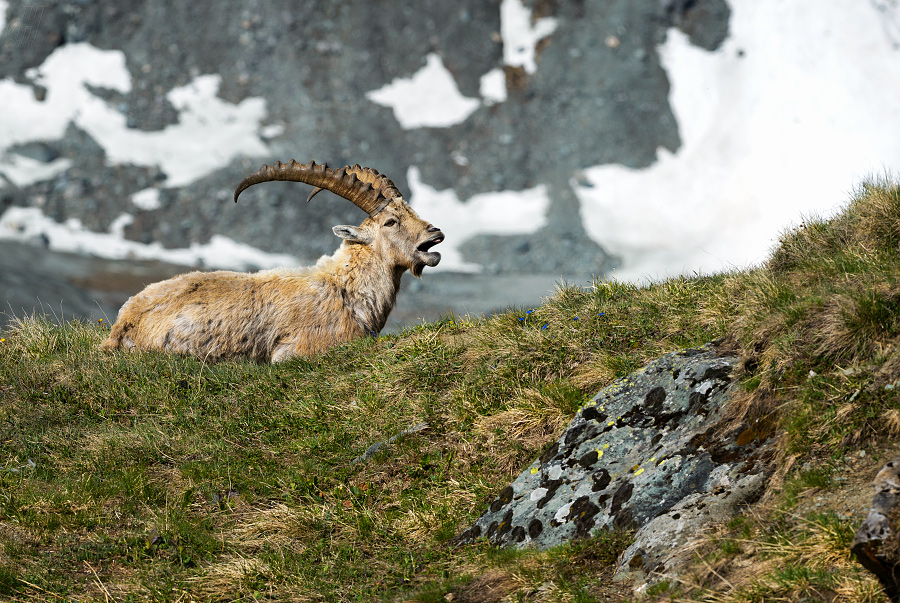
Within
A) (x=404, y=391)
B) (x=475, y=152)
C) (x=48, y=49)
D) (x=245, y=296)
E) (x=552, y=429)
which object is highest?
(x=48, y=49)

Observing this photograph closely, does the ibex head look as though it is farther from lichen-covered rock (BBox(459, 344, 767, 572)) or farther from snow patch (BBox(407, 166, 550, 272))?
snow patch (BBox(407, 166, 550, 272))

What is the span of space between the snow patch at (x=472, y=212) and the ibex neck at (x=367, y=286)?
37.0 meters

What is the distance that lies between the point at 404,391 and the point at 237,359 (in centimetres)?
335

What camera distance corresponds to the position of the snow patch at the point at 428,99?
55469 millimetres

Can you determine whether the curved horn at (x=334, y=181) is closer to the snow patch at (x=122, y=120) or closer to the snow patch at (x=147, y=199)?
the snow patch at (x=122, y=120)

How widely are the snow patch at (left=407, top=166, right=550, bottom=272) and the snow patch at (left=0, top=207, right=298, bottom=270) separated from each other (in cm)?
845

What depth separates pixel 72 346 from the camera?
11.6 meters

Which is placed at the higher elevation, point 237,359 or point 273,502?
point 237,359

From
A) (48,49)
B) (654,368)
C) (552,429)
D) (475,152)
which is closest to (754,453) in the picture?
(654,368)

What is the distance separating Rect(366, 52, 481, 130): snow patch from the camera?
55.5 meters

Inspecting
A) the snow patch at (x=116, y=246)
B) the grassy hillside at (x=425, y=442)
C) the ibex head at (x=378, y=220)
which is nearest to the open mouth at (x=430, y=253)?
the ibex head at (x=378, y=220)

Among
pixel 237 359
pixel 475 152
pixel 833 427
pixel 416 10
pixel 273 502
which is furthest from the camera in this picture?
pixel 416 10

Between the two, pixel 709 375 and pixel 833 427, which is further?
pixel 709 375

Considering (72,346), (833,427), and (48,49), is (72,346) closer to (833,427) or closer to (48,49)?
(833,427)
